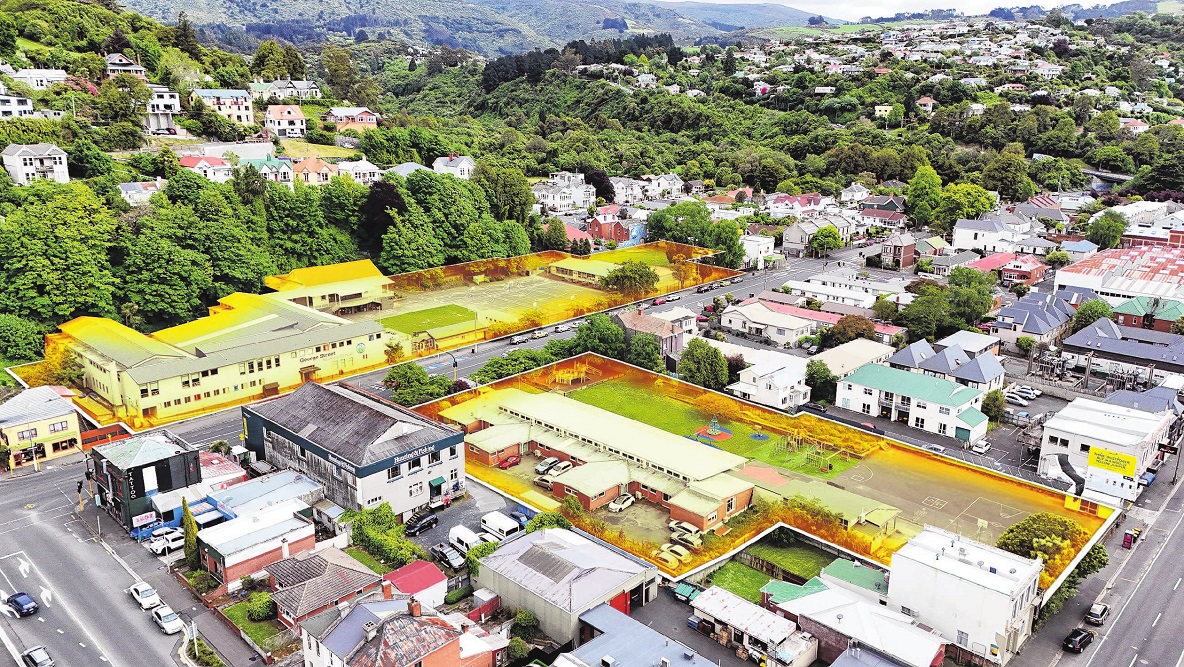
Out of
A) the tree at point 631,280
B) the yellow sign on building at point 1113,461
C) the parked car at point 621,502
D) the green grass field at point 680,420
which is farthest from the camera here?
the tree at point 631,280

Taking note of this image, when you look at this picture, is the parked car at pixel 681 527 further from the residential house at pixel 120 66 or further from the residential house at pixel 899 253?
the residential house at pixel 120 66

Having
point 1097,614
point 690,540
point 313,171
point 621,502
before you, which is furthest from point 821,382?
point 313,171

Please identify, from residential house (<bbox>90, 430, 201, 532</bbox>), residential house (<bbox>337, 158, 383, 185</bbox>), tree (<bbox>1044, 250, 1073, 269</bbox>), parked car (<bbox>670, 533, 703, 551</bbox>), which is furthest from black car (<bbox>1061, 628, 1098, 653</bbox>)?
residential house (<bbox>337, 158, 383, 185</bbox>)

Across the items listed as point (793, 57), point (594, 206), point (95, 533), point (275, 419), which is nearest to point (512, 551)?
point (275, 419)

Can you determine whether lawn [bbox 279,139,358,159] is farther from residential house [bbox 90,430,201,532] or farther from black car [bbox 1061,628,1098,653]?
black car [bbox 1061,628,1098,653]

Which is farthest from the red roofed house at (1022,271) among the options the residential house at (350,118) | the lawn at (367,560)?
the residential house at (350,118)

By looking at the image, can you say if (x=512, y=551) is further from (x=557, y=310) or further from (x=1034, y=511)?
(x=557, y=310)
